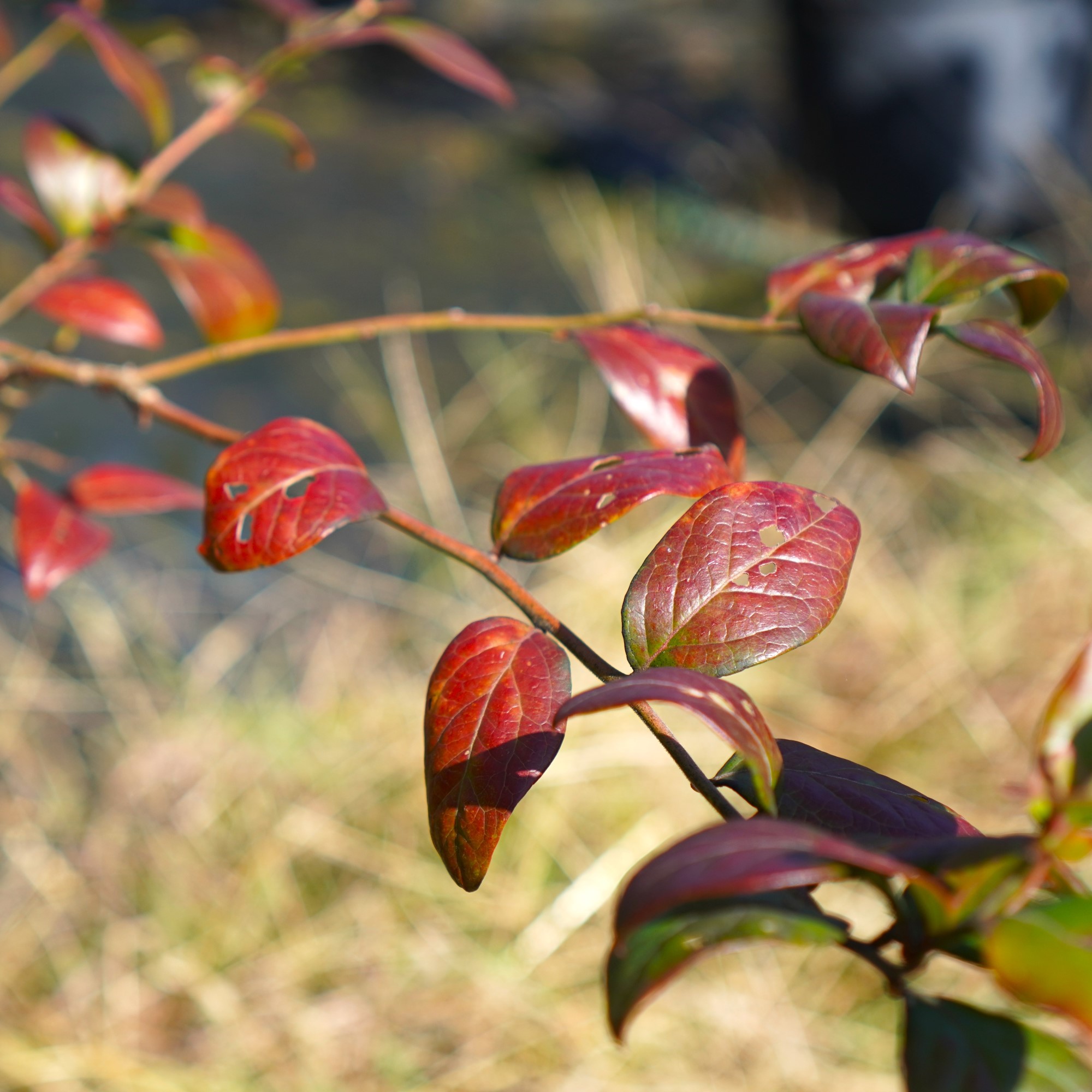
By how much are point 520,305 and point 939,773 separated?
1688mm

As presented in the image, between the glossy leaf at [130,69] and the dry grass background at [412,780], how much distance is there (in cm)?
Answer: 112

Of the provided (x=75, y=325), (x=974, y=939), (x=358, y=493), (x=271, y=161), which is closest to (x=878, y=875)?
(x=974, y=939)

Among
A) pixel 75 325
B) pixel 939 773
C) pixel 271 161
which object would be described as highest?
pixel 75 325

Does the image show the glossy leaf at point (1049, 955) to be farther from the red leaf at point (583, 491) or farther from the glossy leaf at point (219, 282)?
the glossy leaf at point (219, 282)

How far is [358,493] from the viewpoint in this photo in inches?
16.1

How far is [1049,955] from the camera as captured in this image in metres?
→ 0.22

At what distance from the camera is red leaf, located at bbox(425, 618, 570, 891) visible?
33 cm

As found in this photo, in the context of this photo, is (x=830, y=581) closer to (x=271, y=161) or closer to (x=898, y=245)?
(x=898, y=245)

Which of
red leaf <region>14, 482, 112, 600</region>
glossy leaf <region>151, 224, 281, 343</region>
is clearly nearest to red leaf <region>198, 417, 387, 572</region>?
red leaf <region>14, 482, 112, 600</region>

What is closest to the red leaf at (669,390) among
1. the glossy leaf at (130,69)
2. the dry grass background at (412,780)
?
the glossy leaf at (130,69)

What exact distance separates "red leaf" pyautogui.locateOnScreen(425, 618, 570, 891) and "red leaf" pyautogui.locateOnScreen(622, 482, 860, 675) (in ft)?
0.12

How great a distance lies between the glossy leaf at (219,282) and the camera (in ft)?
2.35

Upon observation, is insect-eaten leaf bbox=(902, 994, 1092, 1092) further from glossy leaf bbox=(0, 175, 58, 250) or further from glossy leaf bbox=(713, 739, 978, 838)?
glossy leaf bbox=(0, 175, 58, 250)

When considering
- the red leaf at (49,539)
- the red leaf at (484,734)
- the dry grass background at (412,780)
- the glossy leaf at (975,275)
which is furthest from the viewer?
the dry grass background at (412,780)
